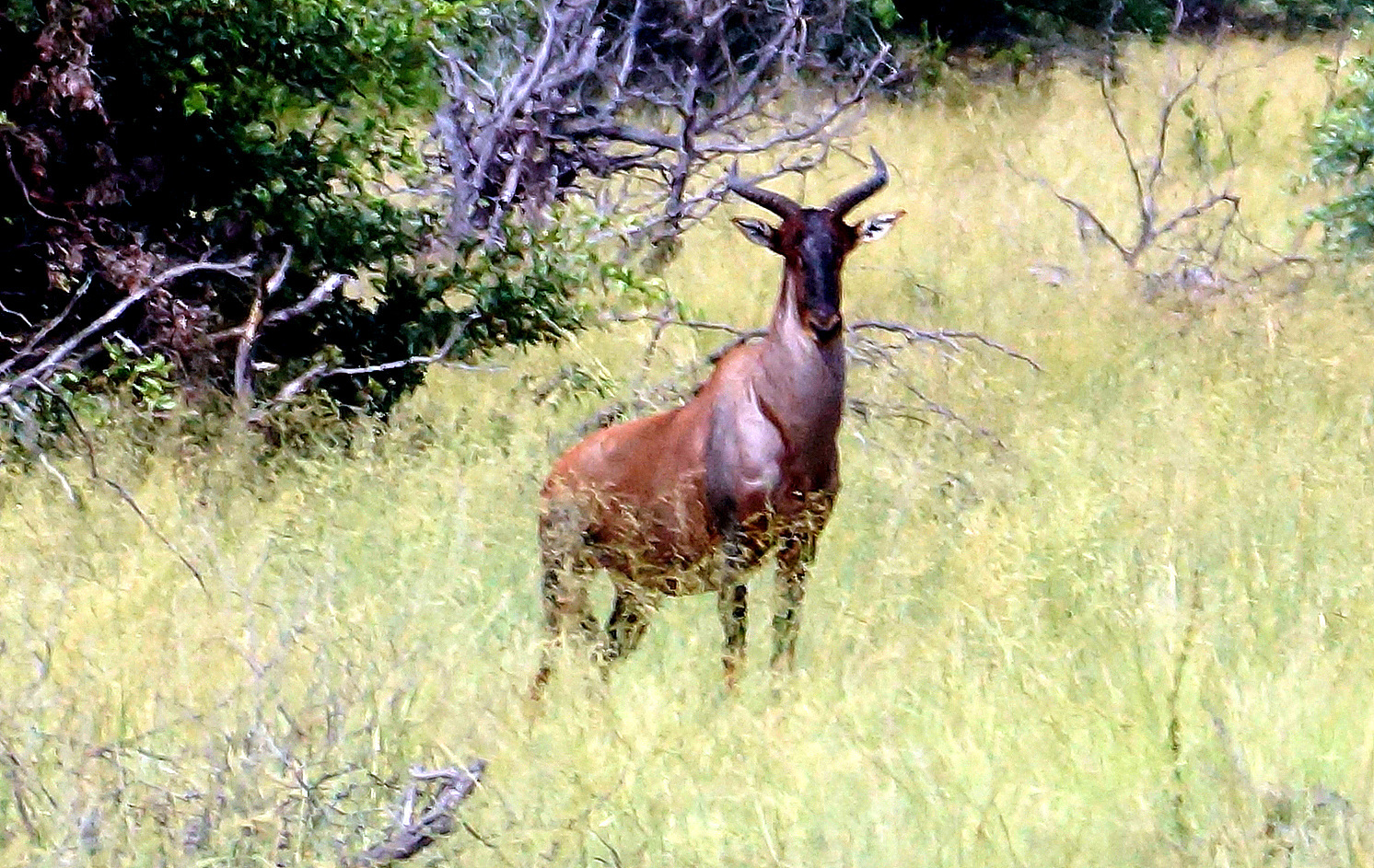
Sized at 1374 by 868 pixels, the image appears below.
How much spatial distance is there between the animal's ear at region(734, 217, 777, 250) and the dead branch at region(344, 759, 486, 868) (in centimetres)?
284

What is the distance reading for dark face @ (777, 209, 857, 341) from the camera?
6105 millimetres

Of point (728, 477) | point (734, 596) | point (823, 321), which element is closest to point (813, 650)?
point (734, 596)

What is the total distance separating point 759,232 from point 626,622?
1491 mm

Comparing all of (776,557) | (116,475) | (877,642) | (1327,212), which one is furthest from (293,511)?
(1327,212)

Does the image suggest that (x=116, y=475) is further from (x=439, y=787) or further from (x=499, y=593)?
(x=439, y=787)

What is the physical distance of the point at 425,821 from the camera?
3738 mm

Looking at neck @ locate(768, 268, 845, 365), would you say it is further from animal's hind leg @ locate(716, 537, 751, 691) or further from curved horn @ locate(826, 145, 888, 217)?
animal's hind leg @ locate(716, 537, 751, 691)

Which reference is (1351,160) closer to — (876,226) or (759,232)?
(876,226)

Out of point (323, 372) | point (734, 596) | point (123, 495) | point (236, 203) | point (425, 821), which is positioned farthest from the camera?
point (236, 203)

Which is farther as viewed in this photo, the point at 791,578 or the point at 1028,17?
the point at 1028,17

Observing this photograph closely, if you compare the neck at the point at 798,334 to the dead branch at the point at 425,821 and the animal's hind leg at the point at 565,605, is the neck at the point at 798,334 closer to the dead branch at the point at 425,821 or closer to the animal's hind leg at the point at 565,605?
the animal's hind leg at the point at 565,605

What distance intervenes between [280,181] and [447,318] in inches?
38.6

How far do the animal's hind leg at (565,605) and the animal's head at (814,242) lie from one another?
1181mm

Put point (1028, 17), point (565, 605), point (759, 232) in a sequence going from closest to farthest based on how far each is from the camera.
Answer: point (565, 605)
point (759, 232)
point (1028, 17)
